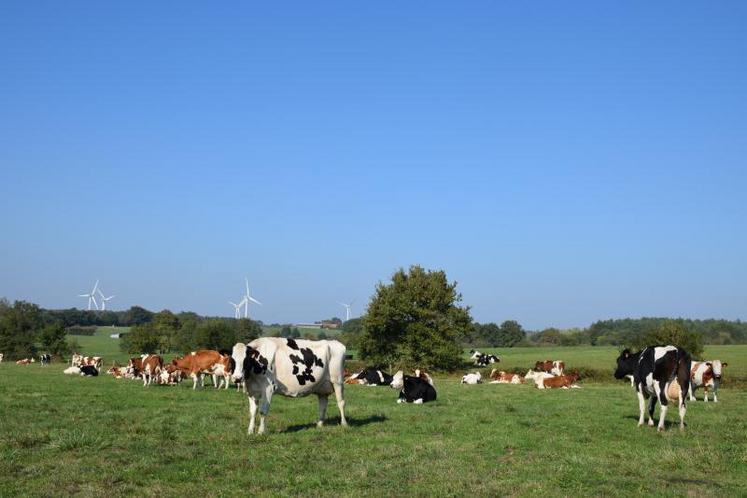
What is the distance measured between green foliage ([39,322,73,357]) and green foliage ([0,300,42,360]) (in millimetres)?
4072

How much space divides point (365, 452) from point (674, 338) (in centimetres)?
4939

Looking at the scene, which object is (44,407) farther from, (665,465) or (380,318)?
(380,318)

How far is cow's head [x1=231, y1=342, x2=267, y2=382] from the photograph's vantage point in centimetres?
1448

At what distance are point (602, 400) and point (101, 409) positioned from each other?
639 inches

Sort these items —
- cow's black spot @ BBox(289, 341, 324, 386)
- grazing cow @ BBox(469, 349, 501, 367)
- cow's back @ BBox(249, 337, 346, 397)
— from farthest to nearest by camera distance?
grazing cow @ BBox(469, 349, 501, 367) → cow's black spot @ BBox(289, 341, 324, 386) → cow's back @ BBox(249, 337, 346, 397)

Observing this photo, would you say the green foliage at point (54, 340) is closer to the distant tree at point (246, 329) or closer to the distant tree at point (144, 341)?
the distant tree at point (144, 341)

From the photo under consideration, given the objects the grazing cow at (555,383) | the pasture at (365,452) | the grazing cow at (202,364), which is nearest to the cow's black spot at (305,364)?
the pasture at (365,452)

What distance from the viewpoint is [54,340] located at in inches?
3159

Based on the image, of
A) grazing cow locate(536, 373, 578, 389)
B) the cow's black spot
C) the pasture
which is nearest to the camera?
the pasture

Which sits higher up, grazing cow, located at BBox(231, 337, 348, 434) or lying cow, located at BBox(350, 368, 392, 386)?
grazing cow, located at BBox(231, 337, 348, 434)

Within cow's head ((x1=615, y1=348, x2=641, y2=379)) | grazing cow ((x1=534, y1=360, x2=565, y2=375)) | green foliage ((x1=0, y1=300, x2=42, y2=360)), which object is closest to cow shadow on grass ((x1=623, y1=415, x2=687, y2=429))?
cow's head ((x1=615, y1=348, x2=641, y2=379))

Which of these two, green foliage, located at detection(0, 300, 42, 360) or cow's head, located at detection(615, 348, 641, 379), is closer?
cow's head, located at detection(615, 348, 641, 379)

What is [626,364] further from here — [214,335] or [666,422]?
[214,335]

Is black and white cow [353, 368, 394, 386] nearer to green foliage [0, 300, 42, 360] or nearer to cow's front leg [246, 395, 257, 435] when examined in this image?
cow's front leg [246, 395, 257, 435]
